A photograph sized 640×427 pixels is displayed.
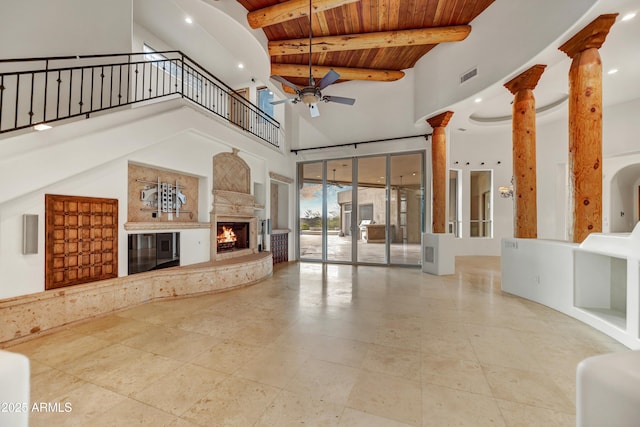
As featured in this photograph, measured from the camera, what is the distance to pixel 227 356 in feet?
9.31

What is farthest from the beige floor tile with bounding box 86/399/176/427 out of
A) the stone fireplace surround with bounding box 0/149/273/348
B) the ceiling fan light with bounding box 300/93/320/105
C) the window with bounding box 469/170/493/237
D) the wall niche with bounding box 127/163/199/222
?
the window with bounding box 469/170/493/237

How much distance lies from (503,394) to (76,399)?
3458mm

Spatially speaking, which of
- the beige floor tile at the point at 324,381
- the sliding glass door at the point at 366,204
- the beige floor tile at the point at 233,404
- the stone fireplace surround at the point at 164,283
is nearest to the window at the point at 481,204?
the sliding glass door at the point at 366,204

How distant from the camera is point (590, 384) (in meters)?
0.94

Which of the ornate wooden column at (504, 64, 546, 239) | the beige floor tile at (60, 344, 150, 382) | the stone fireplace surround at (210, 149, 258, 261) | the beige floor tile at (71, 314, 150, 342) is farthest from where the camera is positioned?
the stone fireplace surround at (210, 149, 258, 261)

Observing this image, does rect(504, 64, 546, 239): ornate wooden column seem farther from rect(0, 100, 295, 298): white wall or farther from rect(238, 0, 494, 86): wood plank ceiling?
rect(0, 100, 295, 298): white wall

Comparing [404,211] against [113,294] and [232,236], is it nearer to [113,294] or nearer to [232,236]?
[232,236]

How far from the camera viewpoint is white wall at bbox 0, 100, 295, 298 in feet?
10.4

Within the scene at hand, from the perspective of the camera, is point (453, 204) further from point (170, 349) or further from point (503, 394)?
point (170, 349)

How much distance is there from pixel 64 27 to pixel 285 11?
3655 mm

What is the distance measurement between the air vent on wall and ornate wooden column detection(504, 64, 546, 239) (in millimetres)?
726

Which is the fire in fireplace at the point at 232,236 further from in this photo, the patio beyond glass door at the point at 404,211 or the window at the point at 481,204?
the window at the point at 481,204

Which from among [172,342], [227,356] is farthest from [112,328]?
[227,356]

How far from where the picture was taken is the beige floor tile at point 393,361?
8.32 ft
